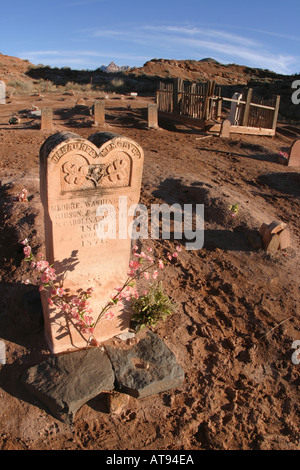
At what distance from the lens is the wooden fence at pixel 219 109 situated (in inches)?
523

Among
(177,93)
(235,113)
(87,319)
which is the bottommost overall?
(87,319)

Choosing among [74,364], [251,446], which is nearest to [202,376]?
[251,446]

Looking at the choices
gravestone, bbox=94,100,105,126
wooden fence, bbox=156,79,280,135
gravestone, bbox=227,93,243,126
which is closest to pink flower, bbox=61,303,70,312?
gravestone, bbox=94,100,105,126

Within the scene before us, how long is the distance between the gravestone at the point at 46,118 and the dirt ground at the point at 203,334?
3365 mm

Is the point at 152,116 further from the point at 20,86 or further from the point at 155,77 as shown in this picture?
the point at 155,77

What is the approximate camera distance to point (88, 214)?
3.41m

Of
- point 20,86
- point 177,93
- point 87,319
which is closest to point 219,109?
point 177,93

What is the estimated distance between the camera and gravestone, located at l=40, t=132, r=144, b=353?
309cm

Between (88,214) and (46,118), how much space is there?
964 cm

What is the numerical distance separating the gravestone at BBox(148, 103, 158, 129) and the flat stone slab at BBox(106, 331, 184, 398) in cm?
1090

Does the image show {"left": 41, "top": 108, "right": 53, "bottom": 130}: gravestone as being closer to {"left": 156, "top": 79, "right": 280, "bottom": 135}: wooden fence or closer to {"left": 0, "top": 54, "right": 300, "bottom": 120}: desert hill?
{"left": 156, "top": 79, "right": 280, "bottom": 135}: wooden fence

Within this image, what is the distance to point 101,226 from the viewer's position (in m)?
3.55
